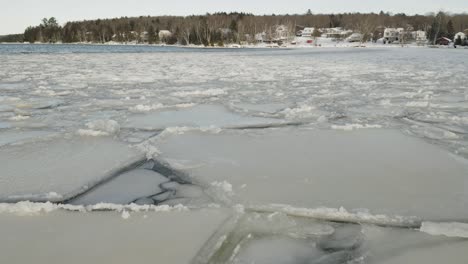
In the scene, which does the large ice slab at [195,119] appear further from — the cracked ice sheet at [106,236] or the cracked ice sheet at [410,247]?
the cracked ice sheet at [410,247]

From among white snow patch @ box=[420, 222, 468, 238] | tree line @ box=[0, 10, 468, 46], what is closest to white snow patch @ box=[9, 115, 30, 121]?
white snow patch @ box=[420, 222, 468, 238]

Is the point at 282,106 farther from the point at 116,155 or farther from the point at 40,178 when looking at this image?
the point at 40,178

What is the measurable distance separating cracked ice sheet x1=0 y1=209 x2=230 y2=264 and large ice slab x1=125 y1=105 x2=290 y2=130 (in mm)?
1822

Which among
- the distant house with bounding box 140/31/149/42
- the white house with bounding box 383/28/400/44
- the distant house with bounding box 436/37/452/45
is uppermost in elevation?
the distant house with bounding box 140/31/149/42

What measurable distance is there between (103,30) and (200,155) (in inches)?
3745

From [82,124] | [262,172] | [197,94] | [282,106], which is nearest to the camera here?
[262,172]

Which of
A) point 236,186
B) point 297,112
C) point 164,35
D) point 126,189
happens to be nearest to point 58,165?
point 126,189

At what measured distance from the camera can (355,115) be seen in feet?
12.7

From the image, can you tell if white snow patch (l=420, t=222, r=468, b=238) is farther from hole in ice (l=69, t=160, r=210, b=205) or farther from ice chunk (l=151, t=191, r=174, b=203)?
ice chunk (l=151, t=191, r=174, b=203)

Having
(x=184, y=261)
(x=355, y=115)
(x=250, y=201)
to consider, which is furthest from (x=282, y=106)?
(x=184, y=261)

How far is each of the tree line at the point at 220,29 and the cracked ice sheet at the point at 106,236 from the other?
64.4 meters

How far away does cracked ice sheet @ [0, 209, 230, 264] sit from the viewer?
1.28 m

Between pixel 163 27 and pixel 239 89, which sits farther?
pixel 163 27

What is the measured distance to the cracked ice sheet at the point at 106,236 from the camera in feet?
4.19
